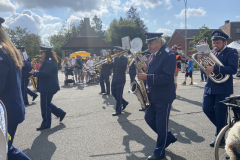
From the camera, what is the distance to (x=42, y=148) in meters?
3.76

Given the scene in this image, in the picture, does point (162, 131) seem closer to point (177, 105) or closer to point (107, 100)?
point (177, 105)

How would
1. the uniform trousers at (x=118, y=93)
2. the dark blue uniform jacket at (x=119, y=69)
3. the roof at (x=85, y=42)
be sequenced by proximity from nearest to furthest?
the uniform trousers at (x=118, y=93) → the dark blue uniform jacket at (x=119, y=69) → the roof at (x=85, y=42)

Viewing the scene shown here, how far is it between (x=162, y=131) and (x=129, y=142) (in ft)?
3.17

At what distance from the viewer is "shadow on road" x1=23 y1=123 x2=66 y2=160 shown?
345 centimetres

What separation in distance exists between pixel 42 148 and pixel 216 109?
10.6 ft

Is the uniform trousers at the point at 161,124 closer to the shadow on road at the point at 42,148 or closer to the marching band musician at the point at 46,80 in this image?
the shadow on road at the point at 42,148

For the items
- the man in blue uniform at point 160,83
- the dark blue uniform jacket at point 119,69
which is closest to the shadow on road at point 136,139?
the man in blue uniform at point 160,83

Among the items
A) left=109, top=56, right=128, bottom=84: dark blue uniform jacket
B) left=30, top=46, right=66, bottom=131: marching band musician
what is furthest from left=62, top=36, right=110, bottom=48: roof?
left=30, top=46, right=66, bottom=131: marching band musician

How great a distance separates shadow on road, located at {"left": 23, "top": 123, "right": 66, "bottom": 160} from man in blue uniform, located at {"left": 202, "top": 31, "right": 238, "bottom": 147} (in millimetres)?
2898

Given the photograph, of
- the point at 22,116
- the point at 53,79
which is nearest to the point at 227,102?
the point at 22,116

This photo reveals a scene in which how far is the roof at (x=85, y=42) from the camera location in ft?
145

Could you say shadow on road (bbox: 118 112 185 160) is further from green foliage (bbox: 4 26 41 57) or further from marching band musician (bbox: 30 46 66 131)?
green foliage (bbox: 4 26 41 57)

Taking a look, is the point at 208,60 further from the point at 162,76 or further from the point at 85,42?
the point at 85,42

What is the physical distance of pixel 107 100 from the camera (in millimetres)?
7996
